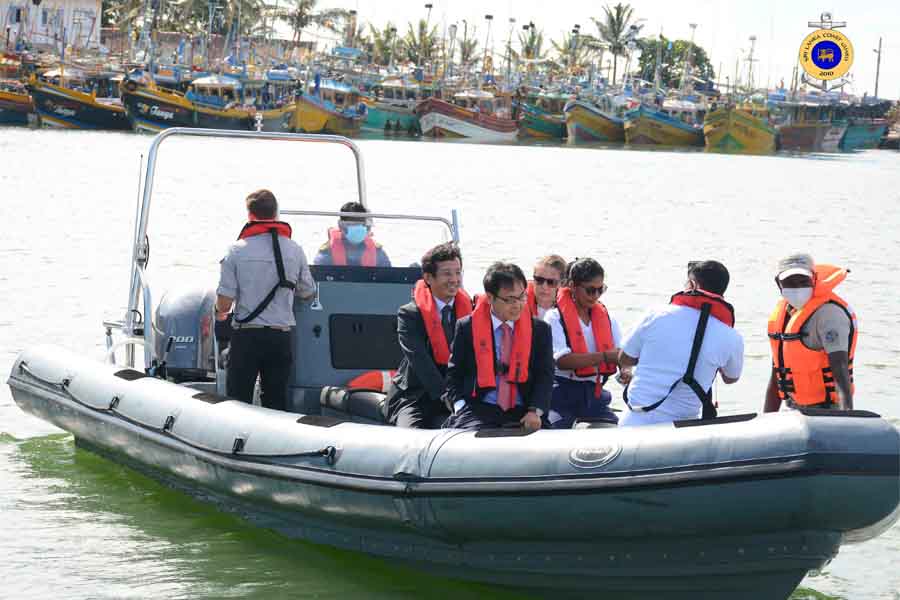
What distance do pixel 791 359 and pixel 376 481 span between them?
73.9 inches

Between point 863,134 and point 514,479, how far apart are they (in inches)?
3480

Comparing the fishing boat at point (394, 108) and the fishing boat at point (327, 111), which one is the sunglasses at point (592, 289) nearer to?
the fishing boat at point (327, 111)

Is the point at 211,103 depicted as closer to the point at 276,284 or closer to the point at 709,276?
the point at 276,284

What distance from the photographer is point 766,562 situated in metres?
5.32

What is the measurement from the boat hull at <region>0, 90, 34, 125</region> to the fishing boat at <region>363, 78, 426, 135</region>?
18.8 metres

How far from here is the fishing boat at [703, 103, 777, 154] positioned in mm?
75938


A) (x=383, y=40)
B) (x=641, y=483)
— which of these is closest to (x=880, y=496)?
(x=641, y=483)

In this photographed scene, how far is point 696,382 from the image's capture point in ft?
18.5

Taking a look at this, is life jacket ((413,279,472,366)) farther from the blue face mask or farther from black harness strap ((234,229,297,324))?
the blue face mask

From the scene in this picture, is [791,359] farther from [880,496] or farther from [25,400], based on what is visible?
[25,400]

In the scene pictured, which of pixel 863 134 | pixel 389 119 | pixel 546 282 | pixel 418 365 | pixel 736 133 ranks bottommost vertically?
pixel 418 365

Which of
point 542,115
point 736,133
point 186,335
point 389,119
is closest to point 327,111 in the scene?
point 389,119

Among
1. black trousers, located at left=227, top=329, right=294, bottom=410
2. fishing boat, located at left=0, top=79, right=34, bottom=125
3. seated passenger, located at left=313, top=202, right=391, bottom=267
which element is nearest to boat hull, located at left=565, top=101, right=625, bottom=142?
fishing boat, located at left=0, top=79, right=34, bottom=125

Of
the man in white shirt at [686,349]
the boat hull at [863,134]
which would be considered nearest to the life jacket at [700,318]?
the man in white shirt at [686,349]
